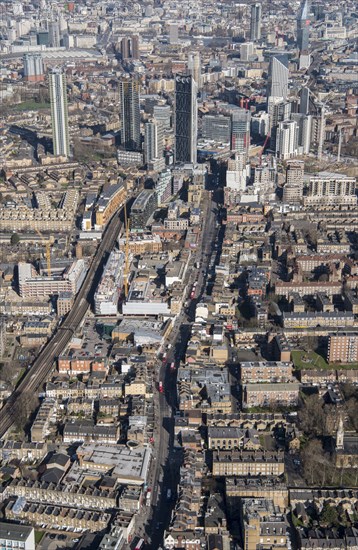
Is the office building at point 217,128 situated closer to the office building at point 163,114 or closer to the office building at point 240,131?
the office building at point 240,131

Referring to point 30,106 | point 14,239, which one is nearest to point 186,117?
point 14,239

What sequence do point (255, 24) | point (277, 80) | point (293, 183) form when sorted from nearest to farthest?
point (293, 183) < point (277, 80) < point (255, 24)

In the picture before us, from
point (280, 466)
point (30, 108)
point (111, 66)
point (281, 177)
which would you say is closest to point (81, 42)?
point (111, 66)

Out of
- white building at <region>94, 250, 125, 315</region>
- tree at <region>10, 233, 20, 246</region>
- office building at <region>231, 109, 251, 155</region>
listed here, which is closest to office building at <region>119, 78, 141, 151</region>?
office building at <region>231, 109, 251, 155</region>

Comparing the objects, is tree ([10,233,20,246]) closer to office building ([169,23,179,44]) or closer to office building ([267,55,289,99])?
office building ([267,55,289,99])

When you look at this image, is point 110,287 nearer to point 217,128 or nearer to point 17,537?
point 17,537

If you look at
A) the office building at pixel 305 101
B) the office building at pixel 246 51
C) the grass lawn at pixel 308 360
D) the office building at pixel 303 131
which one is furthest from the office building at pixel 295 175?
the office building at pixel 246 51
